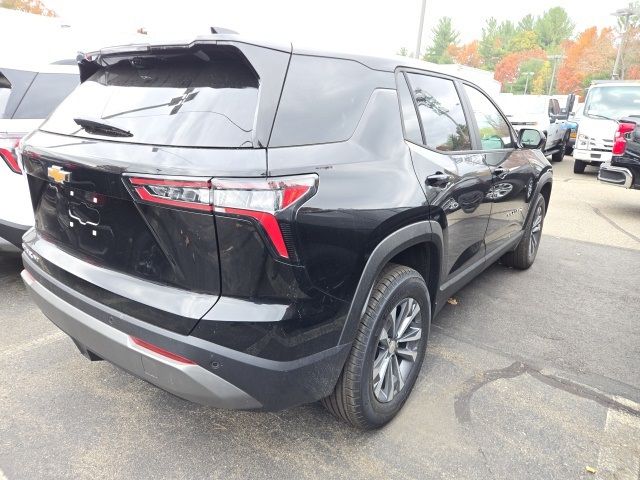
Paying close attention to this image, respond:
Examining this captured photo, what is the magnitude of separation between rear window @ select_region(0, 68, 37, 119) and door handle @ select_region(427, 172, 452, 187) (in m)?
3.32

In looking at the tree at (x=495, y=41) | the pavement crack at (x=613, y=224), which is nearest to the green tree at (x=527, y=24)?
the tree at (x=495, y=41)

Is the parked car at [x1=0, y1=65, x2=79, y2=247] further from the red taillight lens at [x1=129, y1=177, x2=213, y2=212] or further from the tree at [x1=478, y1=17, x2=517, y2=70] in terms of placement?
the tree at [x1=478, y1=17, x2=517, y2=70]

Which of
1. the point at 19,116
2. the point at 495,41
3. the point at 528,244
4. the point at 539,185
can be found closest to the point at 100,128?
the point at 19,116

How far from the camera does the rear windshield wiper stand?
200 centimetres

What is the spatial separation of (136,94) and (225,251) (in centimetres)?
91

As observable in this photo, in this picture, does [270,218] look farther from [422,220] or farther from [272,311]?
[422,220]

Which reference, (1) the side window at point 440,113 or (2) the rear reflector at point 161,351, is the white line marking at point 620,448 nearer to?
(1) the side window at point 440,113

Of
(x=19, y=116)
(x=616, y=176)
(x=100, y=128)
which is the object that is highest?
(x=100, y=128)

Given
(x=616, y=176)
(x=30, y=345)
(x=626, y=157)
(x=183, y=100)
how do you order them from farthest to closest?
(x=616, y=176)
(x=626, y=157)
(x=30, y=345)
(x=183, y=100)

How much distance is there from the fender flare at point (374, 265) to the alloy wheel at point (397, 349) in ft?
0.92

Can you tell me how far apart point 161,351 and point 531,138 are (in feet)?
12.2

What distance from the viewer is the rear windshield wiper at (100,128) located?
200 centimetres

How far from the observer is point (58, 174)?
6.86 feet

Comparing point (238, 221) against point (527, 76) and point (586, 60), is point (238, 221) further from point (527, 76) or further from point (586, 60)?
point (527, 76)
